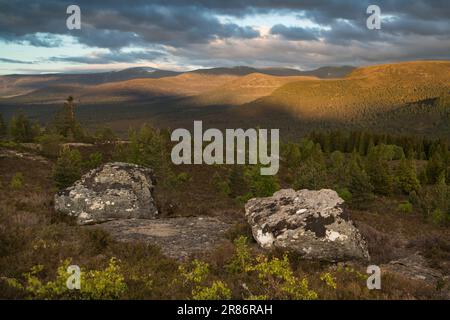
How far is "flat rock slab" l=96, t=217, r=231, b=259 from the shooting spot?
12618 millimetres

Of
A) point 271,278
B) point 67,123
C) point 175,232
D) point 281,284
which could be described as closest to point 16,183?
point 175,232

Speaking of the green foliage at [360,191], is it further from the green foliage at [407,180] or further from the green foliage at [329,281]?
the green foliage at [329,281]

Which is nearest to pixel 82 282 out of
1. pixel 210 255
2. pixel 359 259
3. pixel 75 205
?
pixel 210 255

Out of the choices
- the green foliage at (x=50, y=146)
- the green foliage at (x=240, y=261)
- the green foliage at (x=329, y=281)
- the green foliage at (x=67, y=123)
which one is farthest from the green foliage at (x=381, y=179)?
the green foliage at (x=329, y=281)

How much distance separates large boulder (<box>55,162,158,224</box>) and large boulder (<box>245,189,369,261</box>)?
563 cm

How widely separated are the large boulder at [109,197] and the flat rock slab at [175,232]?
1.11m

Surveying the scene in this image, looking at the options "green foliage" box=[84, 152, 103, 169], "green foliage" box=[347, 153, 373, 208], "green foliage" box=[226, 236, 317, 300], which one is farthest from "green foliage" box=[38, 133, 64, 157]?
"green foliage" box=[226, 236, 317, 300]

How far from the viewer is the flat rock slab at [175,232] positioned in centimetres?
1262

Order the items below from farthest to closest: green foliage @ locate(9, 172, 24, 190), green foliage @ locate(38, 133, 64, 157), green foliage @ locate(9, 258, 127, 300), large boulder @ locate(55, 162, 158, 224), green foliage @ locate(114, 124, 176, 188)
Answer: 1. green foliage @ locate(38, 133, 64, 157)
2. green foliage @ locate(114, 124, 176, 188)
3. green foliage @ locate(9, 172, 24, 190)
4. large boulder @ locate(55, 162, 158, 224)
5. green foliage @ locate(9, 258, 127, 300)

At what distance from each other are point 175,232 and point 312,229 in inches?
195

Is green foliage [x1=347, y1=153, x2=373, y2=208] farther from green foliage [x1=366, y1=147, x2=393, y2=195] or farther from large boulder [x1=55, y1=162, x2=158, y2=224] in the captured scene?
large boulder [x1=55, y1=162, x2=158, y2=224]

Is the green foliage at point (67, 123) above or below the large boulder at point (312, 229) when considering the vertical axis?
above
